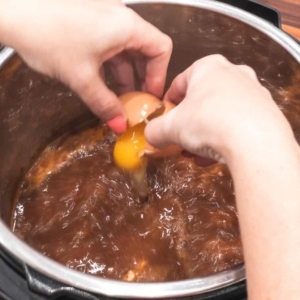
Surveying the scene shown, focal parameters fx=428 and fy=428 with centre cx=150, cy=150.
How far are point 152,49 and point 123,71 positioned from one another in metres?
0.15

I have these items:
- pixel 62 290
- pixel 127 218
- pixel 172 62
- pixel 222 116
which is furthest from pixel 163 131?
pixel 172 62

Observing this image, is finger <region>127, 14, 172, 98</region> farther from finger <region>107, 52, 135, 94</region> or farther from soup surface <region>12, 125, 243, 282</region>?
soup surface <region>12, 125, 243, 282</region>

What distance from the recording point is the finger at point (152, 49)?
636 millimetres

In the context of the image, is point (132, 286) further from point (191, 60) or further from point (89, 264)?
point (191, 60)

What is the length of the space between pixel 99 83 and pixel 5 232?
242mm

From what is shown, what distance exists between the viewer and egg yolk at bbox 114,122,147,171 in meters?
0.73

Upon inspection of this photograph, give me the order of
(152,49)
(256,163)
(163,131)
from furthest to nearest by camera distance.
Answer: (152,49)
(163,131)
(256,163)

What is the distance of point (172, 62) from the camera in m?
0.99

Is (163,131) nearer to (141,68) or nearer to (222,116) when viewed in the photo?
(222,116)

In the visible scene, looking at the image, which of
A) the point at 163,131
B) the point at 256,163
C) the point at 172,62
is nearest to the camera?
the point at 256,163

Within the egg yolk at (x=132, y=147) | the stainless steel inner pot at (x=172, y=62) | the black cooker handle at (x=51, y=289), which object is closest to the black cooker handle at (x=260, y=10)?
→ the stainless steel inner pot at (x=172, y=62)

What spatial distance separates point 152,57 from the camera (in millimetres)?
698

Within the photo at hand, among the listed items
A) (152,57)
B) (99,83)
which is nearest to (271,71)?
(152,57)

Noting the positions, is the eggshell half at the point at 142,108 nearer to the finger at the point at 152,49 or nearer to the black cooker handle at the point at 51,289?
the finger at the point at 152,49
